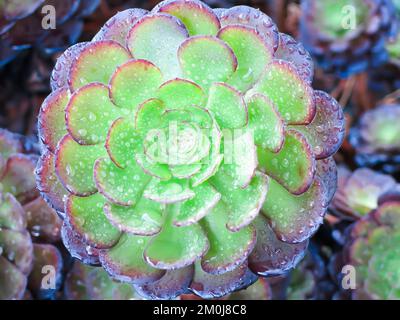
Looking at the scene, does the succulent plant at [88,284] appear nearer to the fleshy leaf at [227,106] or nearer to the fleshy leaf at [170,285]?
the fleshy leaf at [170,285]

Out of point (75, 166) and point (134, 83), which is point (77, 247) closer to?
point (75, 166)

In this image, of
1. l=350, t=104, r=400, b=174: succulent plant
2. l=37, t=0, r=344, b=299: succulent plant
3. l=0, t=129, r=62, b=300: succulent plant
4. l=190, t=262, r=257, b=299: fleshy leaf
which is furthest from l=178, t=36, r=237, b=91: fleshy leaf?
l=350, t=104, r=400, b=174: succulent plant

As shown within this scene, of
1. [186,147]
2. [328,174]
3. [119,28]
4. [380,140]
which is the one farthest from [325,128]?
[380,140]

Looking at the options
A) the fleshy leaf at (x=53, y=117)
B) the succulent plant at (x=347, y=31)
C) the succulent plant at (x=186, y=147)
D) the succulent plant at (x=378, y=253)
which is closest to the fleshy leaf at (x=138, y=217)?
the succulent plant at (x=186, y=147)

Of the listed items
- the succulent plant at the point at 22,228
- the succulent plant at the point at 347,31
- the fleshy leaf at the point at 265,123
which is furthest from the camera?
the succulent plant at the point at 347,31

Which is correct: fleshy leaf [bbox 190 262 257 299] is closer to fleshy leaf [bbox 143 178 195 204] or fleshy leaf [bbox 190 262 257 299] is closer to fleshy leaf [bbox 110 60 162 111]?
fleshy leaf [bbox 143 178 195 204]
